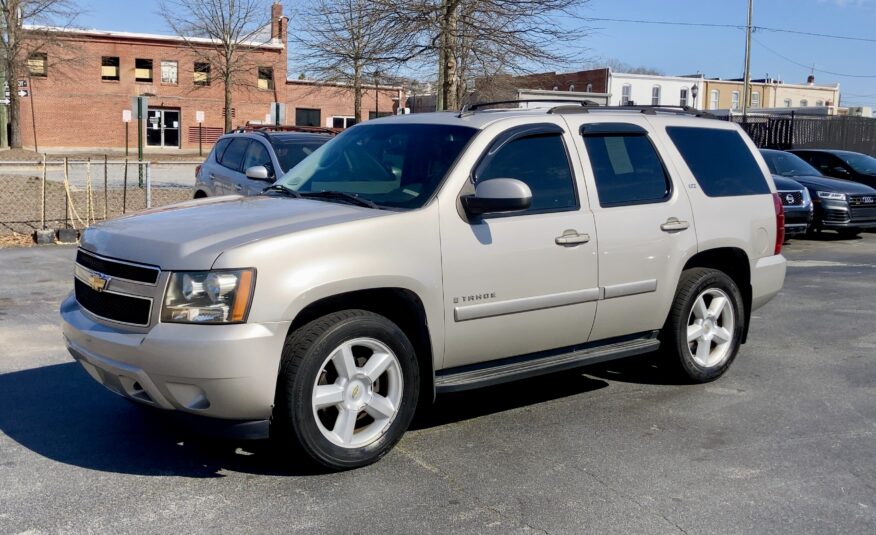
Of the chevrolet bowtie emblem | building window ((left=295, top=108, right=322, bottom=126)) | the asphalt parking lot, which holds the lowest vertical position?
the asphalt parking lot

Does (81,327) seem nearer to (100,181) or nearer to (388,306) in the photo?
(388,306)

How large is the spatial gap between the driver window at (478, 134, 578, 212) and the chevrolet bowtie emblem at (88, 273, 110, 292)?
7.20 feet

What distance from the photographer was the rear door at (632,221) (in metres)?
5.57

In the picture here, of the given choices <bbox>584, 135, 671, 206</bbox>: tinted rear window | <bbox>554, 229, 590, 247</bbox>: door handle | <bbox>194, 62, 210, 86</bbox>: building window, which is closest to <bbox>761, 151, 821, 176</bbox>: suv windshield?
<bbox>584, 135, 671, 206</bbox>: tinted rear window

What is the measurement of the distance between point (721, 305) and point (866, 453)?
162cm

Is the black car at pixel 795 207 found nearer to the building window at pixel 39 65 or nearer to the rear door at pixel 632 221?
the rear door at pixel 632 221

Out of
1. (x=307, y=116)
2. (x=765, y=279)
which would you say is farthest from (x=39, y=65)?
(x=765, y=279)

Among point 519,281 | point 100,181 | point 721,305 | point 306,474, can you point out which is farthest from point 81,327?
point 100,181

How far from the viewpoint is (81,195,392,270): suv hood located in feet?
14.1

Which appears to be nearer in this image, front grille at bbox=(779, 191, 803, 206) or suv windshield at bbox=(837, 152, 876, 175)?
front grille at bbox=(779, 191, 803, 206)

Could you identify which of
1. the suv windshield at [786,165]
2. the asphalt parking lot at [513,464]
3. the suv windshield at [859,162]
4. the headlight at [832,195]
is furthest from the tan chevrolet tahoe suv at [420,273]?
the suv windshield at [859,162]

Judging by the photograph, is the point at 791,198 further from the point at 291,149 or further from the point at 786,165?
the point at 291,149

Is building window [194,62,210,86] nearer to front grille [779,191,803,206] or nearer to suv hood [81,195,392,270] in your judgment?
front grille [779,191,803,206]

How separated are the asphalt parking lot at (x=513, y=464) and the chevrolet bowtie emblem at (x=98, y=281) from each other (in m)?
0.92
